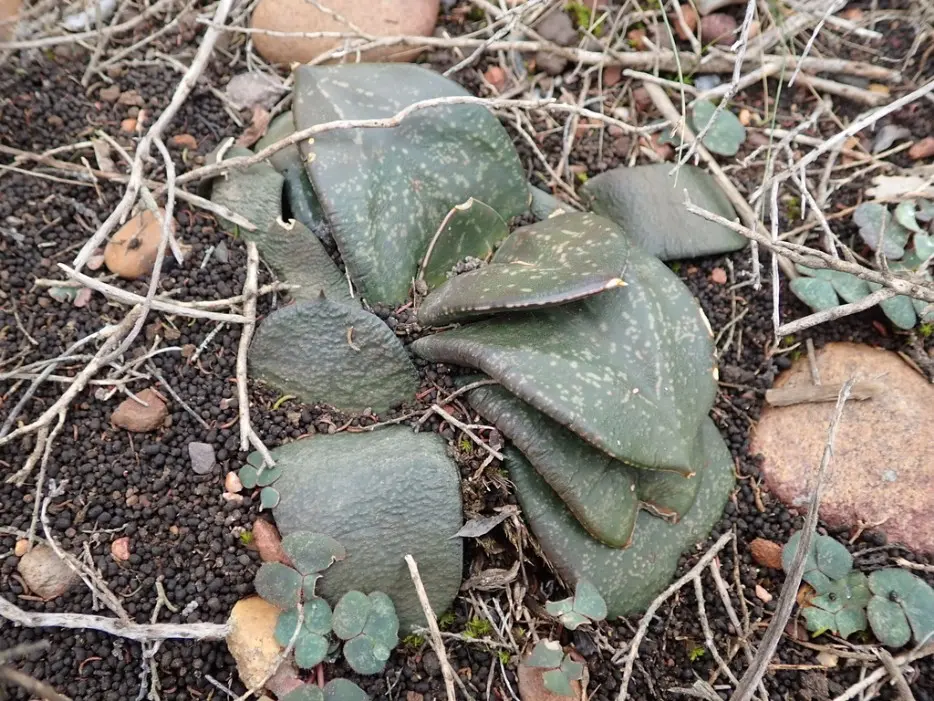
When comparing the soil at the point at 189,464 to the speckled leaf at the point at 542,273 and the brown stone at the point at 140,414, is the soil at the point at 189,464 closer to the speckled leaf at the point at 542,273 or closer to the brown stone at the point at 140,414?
the brown stone at the point at 140,414

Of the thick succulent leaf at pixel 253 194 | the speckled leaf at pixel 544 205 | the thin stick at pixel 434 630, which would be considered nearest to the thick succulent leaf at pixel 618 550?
the thin stick at pixel 434 630

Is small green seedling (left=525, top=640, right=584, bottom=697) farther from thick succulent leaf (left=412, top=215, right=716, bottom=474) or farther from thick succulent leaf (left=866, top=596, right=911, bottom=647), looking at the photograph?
thick succulent leaf (left=866, top=596, right=911, bottom=647)

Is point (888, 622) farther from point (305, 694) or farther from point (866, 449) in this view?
point (305, 694)

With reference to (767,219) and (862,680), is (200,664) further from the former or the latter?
(767,219)

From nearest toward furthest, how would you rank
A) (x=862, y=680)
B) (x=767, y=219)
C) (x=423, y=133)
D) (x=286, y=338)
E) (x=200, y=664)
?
(x=200, y=664) < (x=862, y=680) < (x=286, y=338) < (x=423, y=133) < (x=767, y=219)

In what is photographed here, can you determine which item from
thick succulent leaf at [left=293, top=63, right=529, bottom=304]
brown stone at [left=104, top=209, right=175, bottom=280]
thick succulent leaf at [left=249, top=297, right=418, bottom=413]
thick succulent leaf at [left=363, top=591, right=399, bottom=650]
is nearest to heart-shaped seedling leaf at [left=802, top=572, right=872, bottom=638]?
thick succulent leaf at [left=363, top=591, right=399, bottom=650]

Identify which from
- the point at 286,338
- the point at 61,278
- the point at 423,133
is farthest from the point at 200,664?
the point at 423,133

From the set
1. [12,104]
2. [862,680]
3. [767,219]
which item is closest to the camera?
[862,680]
